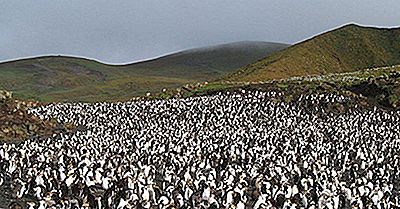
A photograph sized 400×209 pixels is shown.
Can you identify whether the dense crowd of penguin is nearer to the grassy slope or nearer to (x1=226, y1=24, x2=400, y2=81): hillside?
the grassy slope

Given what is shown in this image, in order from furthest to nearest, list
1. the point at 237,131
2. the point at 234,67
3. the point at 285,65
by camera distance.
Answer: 1. the point at 234,67
2. the point at 285,65
3. the point at 237,131

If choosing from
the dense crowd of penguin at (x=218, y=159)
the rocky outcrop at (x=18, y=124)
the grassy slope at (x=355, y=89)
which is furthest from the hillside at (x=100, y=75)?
the dense crowd of penguin at (x=218, y=159)

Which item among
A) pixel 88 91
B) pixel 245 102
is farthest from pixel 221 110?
pixel 88 91

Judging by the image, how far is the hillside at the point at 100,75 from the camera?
106750 mm

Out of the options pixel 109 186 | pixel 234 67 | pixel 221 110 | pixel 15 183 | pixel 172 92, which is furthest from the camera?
pixel 234 67

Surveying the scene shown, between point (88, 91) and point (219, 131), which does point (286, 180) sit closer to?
point (219, 131)

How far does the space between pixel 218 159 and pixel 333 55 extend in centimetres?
6104

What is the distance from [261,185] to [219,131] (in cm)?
942

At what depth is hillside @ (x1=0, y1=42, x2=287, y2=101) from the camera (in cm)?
10675

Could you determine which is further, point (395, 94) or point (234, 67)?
point (234, 67)

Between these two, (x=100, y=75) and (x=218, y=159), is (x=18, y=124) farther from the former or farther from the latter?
(x=100, y=75)

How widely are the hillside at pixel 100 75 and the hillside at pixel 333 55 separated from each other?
31.4 metres

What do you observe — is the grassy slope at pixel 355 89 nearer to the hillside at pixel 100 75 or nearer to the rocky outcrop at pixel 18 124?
the rocky outcrop at pixel 18 124

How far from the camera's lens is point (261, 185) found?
11461 mm
